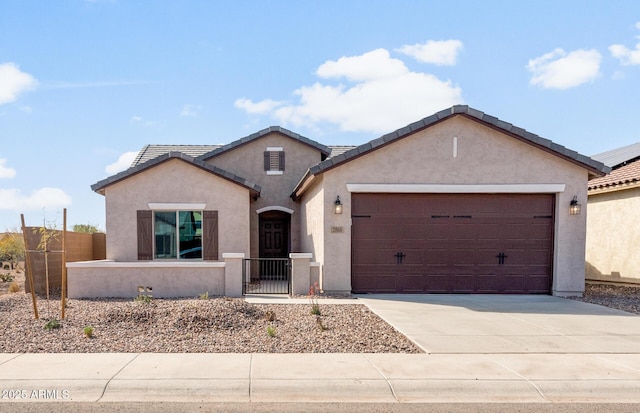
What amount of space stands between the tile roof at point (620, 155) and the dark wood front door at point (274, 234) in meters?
13.5

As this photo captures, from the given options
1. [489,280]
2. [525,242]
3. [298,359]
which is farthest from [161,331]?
[525,242]

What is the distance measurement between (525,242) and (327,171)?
6009mm

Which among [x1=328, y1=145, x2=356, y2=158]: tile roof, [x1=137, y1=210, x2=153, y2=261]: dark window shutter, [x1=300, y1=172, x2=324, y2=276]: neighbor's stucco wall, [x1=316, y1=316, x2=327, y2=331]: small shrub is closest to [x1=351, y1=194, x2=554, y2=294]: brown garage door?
[x1=300, y1=172, x2=324, y2=276]: neighbor's stucco wall

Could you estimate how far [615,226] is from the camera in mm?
13914

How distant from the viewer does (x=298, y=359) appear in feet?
18.7

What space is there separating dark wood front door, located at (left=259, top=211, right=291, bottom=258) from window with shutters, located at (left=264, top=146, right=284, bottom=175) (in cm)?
172

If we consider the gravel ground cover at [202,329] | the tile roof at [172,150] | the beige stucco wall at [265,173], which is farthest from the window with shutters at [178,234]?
the tile roof at [172,150]

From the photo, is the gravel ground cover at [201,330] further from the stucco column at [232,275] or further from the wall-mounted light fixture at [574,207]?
the wall-mounted light fixture at [574,207]

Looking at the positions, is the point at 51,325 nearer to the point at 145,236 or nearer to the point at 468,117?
the point at 145,236

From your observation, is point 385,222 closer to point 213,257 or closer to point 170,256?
point 213,257

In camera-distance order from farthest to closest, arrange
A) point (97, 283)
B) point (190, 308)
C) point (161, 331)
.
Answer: point (97, 283), point (190, 308), point (161, 331)

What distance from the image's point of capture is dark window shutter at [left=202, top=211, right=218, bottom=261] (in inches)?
497

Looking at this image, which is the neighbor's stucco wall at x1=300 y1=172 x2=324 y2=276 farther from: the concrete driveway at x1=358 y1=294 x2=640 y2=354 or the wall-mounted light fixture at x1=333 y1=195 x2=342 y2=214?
the concrete driveway at x1=358 y1=294 x2=640 y2=354

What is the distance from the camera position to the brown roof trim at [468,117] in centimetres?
1075
